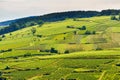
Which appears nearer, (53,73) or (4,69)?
(53,73)

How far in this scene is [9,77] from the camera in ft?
601

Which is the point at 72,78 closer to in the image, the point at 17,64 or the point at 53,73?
the point at 53,73

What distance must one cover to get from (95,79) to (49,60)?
143ft

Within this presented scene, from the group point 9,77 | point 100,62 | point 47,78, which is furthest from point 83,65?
point 9,77

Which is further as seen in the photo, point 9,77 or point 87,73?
point 9,77

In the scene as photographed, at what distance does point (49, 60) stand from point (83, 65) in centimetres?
2325

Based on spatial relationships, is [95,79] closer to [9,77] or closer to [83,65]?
[83,65]

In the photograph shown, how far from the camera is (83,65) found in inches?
7264

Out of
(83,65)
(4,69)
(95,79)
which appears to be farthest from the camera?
(4,69)

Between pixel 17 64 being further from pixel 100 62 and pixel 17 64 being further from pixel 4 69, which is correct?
pixel 100 62

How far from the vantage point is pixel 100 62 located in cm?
18675

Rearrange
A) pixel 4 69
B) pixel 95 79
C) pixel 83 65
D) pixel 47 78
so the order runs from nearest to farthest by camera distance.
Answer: pixel 95 79
pixel 47 78
pixel 83 65
pixel 4 69

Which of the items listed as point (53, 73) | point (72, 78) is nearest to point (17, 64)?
point (53, 73)

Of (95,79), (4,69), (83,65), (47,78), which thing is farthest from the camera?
(4,69)
